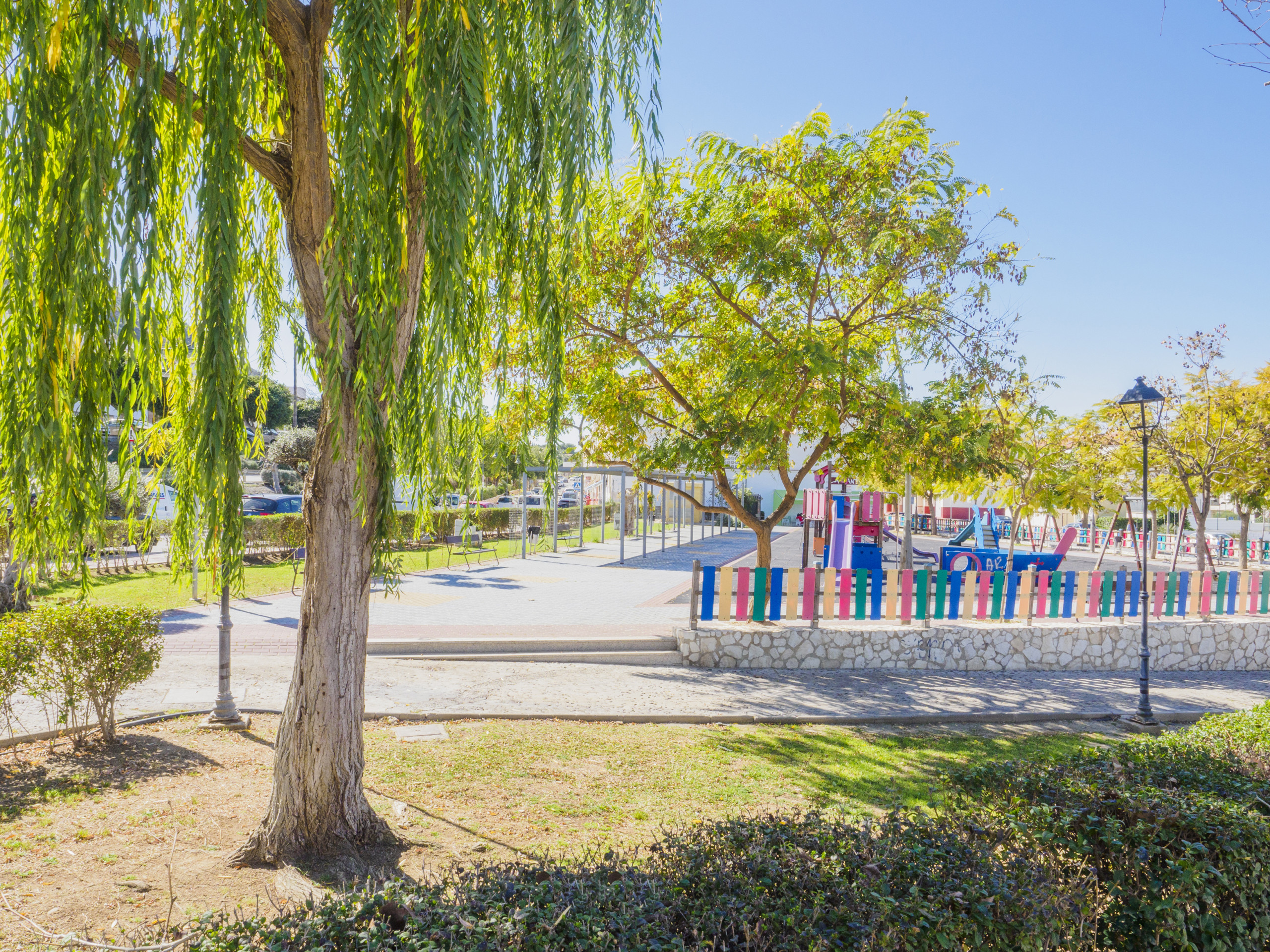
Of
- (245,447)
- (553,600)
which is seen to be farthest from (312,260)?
(553,600)

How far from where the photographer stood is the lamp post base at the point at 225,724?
6.96m

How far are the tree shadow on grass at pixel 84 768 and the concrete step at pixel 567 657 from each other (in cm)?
376

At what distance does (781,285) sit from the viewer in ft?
35.0

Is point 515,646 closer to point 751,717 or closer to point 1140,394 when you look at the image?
point 751,717

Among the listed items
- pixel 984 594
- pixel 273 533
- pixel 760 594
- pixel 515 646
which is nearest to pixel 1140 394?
pixel 984 594

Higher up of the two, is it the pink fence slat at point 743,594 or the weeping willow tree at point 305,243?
the weeping willow tree at point 305,243

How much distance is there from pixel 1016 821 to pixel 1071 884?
0.43 metres

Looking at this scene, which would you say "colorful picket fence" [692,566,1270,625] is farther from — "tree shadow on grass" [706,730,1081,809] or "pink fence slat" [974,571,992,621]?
"tree shadow on grass" [706,730,1081,809]

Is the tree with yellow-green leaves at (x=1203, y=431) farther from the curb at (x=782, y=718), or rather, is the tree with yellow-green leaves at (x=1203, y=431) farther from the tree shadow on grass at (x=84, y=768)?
the tree shadow on grass at (x=84, y=768)

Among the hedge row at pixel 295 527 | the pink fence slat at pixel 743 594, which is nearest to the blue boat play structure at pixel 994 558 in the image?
the pink fence slat at pixel 743 594

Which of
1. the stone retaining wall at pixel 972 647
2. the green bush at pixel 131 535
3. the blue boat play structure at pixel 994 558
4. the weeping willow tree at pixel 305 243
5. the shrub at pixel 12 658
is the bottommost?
the stone retaining wall at pixel 972 647

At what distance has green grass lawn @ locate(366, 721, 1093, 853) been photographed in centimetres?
523

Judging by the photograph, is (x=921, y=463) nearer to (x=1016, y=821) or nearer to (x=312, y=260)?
(x=1016, y=821)

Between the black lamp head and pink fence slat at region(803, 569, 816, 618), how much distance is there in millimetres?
4316
